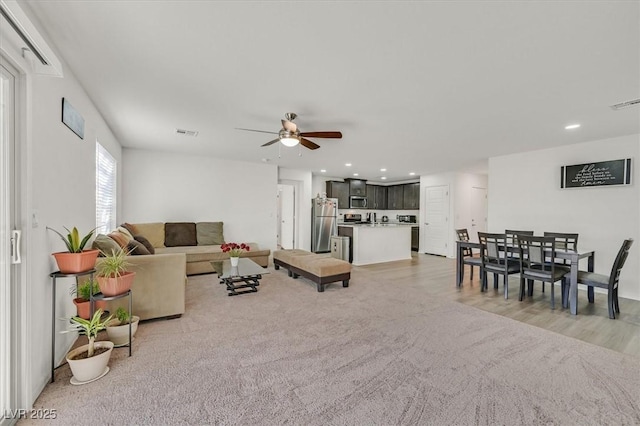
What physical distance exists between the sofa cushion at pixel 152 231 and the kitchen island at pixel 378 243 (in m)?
4.18

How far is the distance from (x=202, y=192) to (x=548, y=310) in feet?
21.1

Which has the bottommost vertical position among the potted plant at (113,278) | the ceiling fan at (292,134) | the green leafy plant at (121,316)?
the green leafy plant at (121,316)

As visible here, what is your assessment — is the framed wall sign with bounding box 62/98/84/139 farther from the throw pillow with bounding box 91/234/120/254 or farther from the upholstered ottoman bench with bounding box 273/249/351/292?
the upholstered ottoman bench with bounding box 273/249/351/292

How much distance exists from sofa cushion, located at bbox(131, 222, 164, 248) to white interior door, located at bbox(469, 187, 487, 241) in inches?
311

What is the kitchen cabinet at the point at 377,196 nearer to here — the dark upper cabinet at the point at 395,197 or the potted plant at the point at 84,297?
the dark upper cabinet at the point at 395,197

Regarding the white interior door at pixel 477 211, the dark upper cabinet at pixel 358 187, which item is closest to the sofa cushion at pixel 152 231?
the dark upper cabinet at pixel 358 187

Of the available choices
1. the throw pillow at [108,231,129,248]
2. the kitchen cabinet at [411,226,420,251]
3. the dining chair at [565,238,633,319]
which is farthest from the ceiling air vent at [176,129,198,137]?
the kitchen cabinet at [411,226,420,251]

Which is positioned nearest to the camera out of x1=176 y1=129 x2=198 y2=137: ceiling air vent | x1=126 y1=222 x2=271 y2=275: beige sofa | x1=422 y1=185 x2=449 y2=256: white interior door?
x1=176 y1=129 x2=198 y2=137: ceiling air vent

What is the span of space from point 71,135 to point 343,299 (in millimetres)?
3455

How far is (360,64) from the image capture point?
86.2 inches

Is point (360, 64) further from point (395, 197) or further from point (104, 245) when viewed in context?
point (395, 197)

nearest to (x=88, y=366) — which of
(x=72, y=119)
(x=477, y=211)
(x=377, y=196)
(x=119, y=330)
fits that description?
(x=119, y=330)

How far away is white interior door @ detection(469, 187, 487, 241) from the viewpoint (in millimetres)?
7820

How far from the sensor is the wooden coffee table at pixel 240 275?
365 cm
